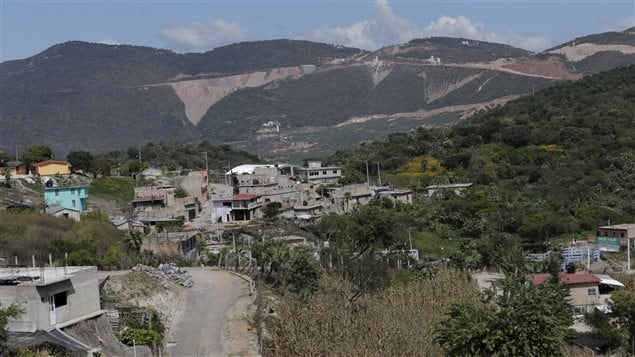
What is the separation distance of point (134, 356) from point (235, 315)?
4189 mm

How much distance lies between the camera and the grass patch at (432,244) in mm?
39188

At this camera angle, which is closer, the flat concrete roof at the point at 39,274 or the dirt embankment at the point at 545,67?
the flat concrete roof at the point at 39,274

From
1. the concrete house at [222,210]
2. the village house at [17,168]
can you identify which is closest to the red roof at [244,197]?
the concrete house at [222,210]

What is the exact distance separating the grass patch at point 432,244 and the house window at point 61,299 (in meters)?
21.5

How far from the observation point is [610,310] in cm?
2723

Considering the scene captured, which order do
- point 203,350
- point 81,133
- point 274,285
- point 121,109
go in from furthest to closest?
point 121,109
point 81,133
point 274,285
point 203,350

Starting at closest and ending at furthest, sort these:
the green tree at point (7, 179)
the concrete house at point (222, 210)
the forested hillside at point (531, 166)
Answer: the green tree at point (7, 179)
the concrete house at point (222, 210)
the forested hillside at point (531, 166)

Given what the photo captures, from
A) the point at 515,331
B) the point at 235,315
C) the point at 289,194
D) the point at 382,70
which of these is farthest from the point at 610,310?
the point at 382,70

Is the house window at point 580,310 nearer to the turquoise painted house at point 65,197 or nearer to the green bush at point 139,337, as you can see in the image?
the green bush at point 139,337

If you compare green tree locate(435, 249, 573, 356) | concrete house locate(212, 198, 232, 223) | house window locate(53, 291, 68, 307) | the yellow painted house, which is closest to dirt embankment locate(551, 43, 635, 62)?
concrete house locate(212, 198, 232, 223)

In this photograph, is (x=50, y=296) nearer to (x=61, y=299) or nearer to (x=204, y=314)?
(x=61, y=299)

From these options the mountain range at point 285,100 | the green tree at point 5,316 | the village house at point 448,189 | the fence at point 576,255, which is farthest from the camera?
the mountain range at point 285,100

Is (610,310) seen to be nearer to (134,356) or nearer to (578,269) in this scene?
(578,269)

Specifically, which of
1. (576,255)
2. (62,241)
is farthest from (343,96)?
(62,241)
